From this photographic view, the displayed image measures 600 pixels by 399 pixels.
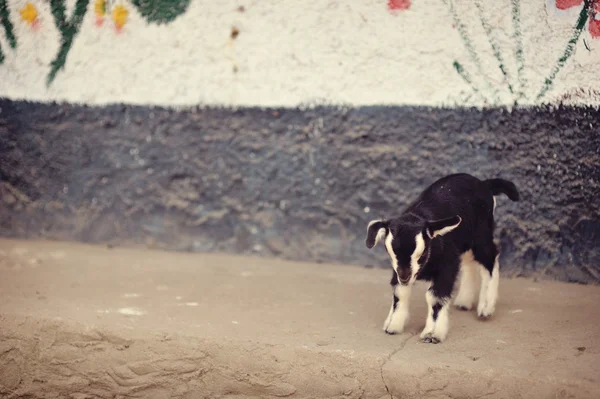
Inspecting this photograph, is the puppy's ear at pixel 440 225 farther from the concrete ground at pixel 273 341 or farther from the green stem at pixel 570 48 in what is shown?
the green stem at pixel 570 48

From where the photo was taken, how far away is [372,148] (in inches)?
183

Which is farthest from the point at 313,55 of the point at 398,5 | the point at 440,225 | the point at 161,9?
the point at 440,225

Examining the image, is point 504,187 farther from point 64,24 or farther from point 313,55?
point 64,24

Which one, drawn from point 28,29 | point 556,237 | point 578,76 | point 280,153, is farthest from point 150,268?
point 578,76

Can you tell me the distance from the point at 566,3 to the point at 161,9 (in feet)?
8.89

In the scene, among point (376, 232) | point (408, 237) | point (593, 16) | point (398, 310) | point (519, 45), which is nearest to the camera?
point (408, 237)

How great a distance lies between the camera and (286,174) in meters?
4.87

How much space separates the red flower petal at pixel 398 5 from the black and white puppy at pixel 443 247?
1.37 m

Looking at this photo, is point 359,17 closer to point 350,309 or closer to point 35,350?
point 350,309

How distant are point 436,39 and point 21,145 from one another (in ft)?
10.6

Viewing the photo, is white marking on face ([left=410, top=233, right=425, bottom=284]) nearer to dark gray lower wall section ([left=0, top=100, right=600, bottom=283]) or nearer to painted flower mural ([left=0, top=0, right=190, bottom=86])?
dark gray lower wall section ([left=0, top=100, right=600, bottom=283])

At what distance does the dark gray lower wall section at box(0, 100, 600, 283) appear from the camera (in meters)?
4.23

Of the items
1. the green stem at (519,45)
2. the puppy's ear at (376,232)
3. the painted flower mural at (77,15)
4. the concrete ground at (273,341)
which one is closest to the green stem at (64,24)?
the painted flower mural at (77,15)

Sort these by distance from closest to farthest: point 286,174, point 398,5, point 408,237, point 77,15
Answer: point 408,237, point 398,5, point 286,174, point 77,15
